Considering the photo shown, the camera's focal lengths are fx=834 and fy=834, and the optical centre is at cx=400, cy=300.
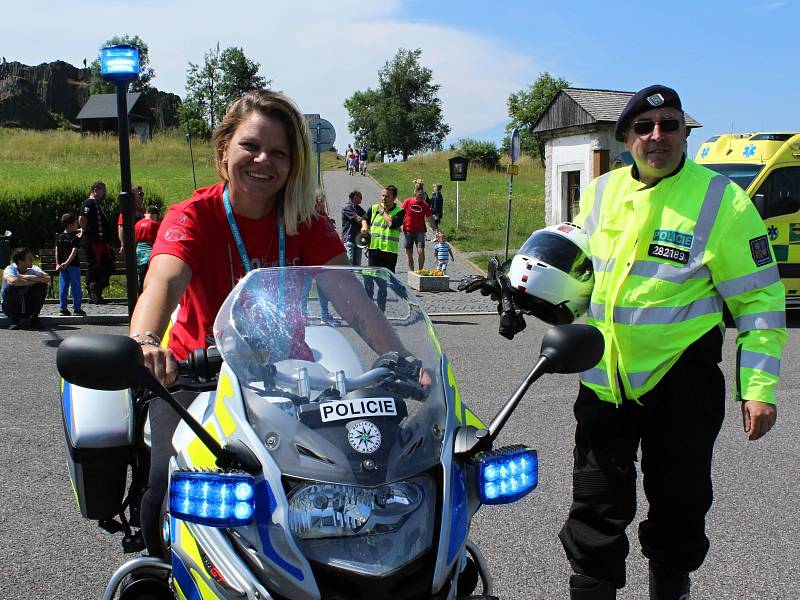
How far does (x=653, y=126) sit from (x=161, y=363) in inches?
72.6

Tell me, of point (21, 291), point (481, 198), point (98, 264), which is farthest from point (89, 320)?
point (481, 198)

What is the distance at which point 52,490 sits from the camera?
4.73 metres

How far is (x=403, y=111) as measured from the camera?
101500mm

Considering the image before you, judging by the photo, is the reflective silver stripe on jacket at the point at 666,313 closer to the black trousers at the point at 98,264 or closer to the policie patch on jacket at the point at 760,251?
the policie patch on jacket at the point at 760,251

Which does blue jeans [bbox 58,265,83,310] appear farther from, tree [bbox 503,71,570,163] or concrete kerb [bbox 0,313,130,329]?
tree [bbox 503,71,570,163]

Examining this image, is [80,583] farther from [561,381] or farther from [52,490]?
[561,381]

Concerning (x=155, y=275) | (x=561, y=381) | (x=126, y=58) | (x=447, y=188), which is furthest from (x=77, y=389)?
(x=447, y=188)

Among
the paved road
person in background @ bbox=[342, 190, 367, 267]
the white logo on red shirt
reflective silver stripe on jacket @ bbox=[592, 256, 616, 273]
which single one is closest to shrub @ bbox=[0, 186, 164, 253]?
person in background @ bbox=[342, 190, 367, 267]

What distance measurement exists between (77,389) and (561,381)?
562cm

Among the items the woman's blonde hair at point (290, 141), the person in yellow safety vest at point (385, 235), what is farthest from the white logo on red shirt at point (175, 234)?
the person in yellow safety vest at point (385, 235)

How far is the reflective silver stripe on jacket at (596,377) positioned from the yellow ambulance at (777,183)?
9214mm

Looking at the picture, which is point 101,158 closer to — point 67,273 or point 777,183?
point 67,273

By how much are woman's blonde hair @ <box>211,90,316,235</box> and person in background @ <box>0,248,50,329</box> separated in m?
9.27

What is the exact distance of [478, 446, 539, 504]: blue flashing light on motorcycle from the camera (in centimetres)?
190
